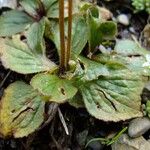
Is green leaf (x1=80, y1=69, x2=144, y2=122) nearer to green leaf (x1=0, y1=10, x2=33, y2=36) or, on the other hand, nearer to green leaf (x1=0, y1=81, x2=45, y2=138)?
green leaf (x1=0, y1=81, x2=45, y2=138)

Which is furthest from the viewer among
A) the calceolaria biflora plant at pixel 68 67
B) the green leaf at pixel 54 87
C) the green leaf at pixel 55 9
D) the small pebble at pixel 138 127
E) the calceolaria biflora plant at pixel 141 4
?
the calceolaria biflora plant at pixel 141 4

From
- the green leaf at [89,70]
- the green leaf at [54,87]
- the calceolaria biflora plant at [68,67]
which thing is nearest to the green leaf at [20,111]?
the calceolaria biflora plant at [68,67]

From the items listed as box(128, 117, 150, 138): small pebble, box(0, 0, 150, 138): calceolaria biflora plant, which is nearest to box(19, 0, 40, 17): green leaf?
box(0, 0, 150, 138): calceolaria biflora plant

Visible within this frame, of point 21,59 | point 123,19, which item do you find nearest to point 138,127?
point 21,59

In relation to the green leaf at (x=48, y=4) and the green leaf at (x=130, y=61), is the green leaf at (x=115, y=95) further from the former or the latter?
the green leaf at (x=48, y=4)

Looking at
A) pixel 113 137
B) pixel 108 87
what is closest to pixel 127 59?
pixel 108 87
